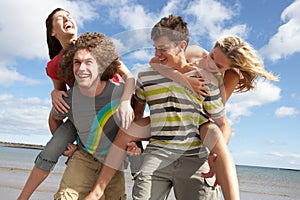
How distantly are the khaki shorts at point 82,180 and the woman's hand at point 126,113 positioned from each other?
50 cm

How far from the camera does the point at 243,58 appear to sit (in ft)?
9.40

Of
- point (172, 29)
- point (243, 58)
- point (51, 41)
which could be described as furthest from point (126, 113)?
point (51, 41)

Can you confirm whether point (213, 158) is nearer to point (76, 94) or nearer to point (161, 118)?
point (161, 118)

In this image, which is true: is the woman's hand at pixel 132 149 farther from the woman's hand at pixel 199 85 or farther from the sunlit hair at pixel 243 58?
the sunlit hair at pixel 243 58

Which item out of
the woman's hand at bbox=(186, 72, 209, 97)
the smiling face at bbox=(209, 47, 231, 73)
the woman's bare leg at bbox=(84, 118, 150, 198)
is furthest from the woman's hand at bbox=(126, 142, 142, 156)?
the smiling face at bbox=(209, 47, 231, 73)

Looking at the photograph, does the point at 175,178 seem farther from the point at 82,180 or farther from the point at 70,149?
the point at 70,149

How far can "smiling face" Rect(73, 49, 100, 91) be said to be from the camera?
2.91 m

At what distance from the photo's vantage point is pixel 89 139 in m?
3.01

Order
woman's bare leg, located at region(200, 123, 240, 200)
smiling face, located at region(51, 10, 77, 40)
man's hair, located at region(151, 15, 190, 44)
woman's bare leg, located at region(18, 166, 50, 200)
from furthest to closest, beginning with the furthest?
1. smiling face, located at region(51, 10, 77, 40)
2. woman's bare leg, located at region(18, 166, 50, 200)
3. man's hair, located at region(151, 15, 190, 44)
4. woman's bare leg, located at region(200, 123, 240, 200)

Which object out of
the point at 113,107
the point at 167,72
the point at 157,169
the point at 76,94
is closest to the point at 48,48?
the point at 76,94

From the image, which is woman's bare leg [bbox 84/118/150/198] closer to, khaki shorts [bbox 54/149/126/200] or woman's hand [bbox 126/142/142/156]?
woman's hand [bbox 126/142/142/156]

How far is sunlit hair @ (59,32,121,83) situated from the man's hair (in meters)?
0.40

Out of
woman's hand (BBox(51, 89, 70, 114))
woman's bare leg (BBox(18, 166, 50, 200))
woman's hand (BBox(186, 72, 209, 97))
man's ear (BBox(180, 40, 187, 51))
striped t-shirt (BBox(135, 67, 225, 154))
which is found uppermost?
man's ear (BBox(180, 40, 187, 51))

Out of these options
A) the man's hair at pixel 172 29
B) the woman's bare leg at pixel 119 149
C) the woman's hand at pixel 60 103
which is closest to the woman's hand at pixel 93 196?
the woman's bare leg at pixel 119 149
